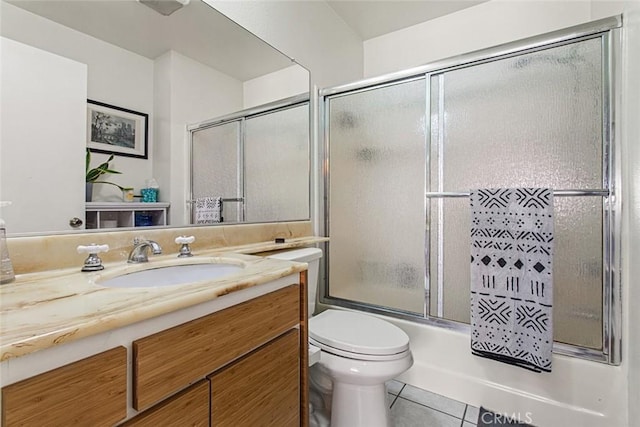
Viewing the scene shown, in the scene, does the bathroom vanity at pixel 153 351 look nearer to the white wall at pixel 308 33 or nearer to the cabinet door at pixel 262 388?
the cabinet door at pixel 262 388

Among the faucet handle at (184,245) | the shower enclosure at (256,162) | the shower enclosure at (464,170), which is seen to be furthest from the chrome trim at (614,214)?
the faucet handle at (184,245)

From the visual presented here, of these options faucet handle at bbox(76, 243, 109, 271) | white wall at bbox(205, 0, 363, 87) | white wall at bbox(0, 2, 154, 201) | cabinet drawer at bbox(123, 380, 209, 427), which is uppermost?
white wall at bbox(205, 0, 363, 87)

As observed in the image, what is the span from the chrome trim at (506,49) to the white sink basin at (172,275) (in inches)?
56.9

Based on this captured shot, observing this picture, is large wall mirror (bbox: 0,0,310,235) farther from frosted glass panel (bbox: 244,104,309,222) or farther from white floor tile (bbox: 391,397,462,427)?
white floor tile (bbox: 391,397,462,427)

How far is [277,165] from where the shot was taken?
5.90ft

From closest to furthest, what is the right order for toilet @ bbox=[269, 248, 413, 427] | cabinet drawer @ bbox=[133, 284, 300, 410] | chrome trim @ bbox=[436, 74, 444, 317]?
cabinet drawer @ bbox=[133, 284, 300, 410], toilet @ bbox=[269, 248, 413, 427], chrome trim @ bbox=[436, 74, 444, 317]

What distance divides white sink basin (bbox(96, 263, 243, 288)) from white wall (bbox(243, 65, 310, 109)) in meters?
0.89

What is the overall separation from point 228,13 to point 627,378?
2344 millimetres

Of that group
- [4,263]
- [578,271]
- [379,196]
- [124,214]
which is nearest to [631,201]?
[578,271]

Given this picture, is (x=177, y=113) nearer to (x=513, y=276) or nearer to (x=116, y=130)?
(x=116, y=130)

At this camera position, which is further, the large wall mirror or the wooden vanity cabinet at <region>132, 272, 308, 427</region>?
the large wall mirror

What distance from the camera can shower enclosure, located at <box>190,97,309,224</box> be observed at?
135 centimetres

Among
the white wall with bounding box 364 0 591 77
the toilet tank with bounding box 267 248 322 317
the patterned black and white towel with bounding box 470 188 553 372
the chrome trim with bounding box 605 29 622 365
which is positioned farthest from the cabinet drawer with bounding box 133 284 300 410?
the white wall with bounding box 364 0 591 77

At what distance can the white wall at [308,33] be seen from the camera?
1.56 m
